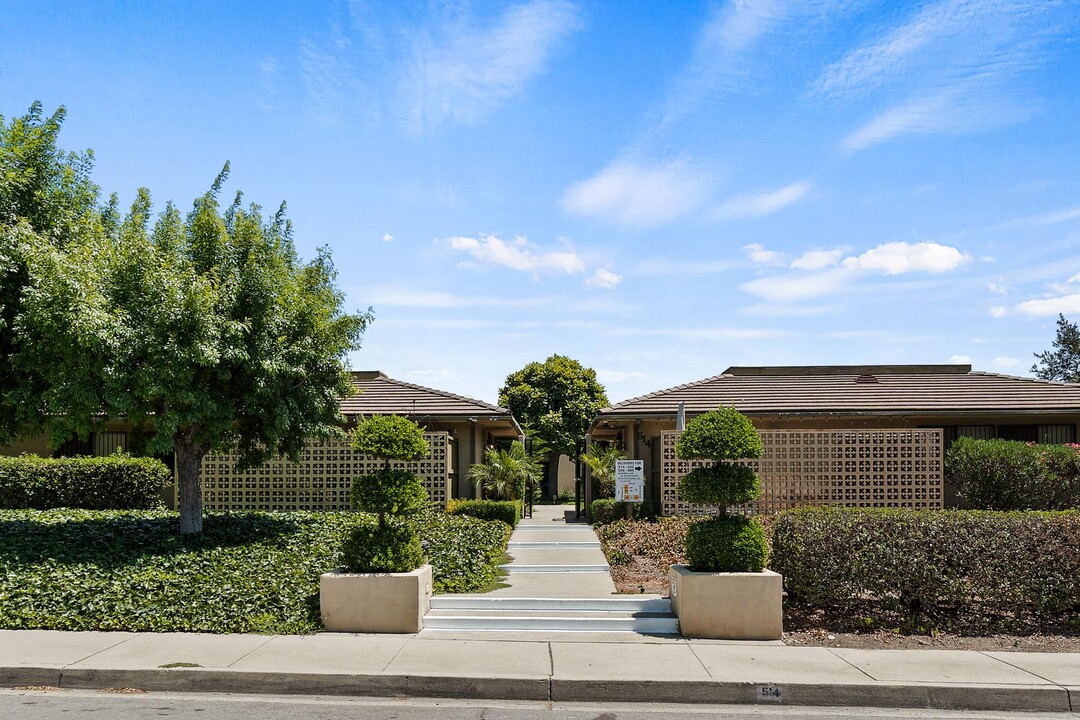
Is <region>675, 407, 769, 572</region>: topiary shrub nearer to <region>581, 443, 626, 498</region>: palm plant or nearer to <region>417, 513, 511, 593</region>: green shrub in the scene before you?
<region>417, 513, 511, 593</region>: green shrub

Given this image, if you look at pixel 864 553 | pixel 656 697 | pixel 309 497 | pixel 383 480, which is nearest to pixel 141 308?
pixel 383 480

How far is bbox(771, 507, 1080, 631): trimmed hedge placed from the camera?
365 inches

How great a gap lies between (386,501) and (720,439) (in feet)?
13.0

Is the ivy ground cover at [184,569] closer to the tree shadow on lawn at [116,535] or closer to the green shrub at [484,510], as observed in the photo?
the tree shadow on lawn at [116,535]

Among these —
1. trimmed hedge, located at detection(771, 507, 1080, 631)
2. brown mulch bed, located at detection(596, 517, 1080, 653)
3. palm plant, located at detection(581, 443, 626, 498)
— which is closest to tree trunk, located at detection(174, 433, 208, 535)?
brown mulch bed, located at detection(596, 517, 1080, 653)

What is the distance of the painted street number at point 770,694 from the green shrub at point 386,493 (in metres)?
4.42

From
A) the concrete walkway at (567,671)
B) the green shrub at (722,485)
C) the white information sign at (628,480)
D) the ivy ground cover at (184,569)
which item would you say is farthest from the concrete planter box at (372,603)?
the white information sign at (628,480)

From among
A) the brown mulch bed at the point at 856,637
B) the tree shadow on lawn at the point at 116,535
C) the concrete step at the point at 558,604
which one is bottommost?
the brown mulch bed at the point at 856,637

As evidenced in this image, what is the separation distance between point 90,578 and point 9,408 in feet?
15.9

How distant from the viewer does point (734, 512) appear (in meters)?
16.6

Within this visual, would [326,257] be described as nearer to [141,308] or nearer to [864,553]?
[141,308]

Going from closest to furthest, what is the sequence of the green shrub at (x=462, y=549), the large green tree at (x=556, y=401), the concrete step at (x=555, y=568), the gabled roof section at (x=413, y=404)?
the green shrub at (x=462, y=549), the concrete step at (x=555, y=568), the gabled roof section at (x=413, y=404), the large green tree at (x=556, y=401)

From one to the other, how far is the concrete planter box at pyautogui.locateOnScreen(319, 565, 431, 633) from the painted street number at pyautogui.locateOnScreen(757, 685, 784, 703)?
3855 millimetres

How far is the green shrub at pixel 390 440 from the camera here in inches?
392
